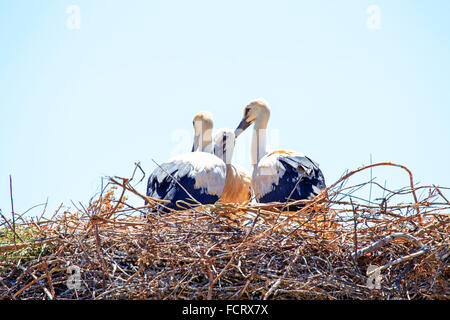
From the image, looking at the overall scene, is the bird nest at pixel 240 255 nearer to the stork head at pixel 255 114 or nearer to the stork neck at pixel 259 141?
the stork neck at pixel 259 141

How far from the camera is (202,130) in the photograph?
21.2 ft

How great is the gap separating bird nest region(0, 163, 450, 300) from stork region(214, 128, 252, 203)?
8.73ft

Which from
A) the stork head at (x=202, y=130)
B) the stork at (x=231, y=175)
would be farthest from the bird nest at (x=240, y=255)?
the stork head at (x=202, y=130)

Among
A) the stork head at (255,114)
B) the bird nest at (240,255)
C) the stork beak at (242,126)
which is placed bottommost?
the bird nest at (240,255)

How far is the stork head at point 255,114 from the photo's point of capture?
6.38 metres

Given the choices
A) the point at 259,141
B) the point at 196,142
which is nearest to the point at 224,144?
the point at 259,141

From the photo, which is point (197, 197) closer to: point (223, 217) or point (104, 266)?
point (223, 217)

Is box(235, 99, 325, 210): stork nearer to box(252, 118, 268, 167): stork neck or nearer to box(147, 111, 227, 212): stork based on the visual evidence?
box(147, 111, 227, 212): stork

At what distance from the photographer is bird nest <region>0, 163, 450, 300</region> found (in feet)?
8.36

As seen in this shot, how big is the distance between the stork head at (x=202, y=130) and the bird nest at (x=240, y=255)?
135 inches

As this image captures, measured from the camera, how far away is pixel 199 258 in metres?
2.60
